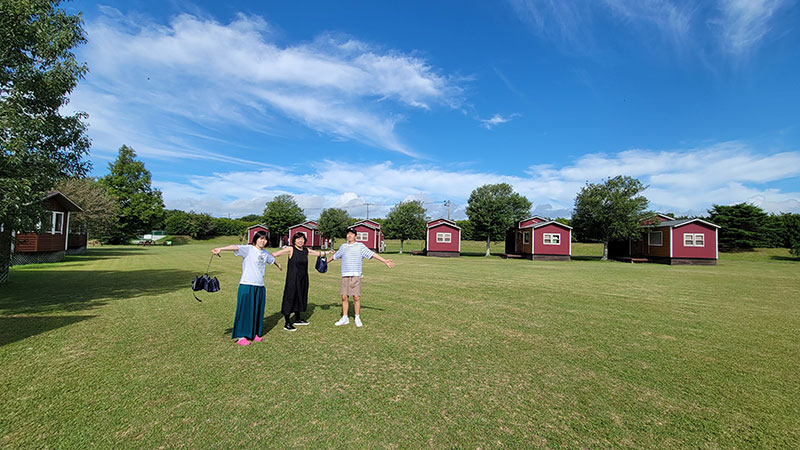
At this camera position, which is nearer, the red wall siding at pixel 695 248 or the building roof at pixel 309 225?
the red wall siding at pixel 695 248

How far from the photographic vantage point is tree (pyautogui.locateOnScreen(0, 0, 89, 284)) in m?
7.38

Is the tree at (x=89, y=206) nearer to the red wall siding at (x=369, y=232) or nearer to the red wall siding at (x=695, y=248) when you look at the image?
the red wall siding at (x=369, y=232)

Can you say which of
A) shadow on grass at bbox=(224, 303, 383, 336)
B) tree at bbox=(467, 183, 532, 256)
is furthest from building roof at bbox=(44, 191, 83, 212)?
tree at bbox=(467, 183, 532, 256)

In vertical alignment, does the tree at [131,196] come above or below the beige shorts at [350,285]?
above

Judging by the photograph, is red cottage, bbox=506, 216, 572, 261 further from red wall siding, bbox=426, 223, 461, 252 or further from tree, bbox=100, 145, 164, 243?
tree, bbox=100, 145, 164, 243

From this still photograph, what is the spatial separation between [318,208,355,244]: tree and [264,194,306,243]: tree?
6.79m

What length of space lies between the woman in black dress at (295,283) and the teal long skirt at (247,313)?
0.69m

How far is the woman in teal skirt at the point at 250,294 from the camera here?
18.6ft

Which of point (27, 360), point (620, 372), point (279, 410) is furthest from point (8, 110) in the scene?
point (620, 372)

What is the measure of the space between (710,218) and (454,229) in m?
35.8

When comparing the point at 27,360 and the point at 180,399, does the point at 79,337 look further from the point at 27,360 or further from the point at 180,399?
the point at 180,399

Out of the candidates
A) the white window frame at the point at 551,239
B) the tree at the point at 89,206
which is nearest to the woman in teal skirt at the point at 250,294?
the white window frame at the point at 551,239

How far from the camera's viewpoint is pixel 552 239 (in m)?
34.3

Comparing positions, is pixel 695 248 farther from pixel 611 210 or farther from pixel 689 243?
pixel 611 210
